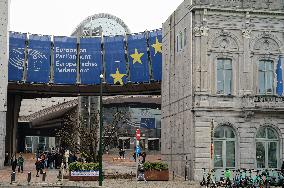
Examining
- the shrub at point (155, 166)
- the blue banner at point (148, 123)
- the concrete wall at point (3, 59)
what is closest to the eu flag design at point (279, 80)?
the shrub at point (155, 166)

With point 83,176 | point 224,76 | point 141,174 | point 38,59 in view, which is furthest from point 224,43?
point 38,59

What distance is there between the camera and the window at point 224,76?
40.9 metres

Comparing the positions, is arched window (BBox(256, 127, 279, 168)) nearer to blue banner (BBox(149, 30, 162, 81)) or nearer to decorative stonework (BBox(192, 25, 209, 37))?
decorative stonework (BBox(192, 25, 209, 37))

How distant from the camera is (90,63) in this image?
62.3 m

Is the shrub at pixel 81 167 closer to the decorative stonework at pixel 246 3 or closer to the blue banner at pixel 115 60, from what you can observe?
the decorative stonework at pixel 246 3

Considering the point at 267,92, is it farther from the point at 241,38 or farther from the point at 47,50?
the point at 47,50

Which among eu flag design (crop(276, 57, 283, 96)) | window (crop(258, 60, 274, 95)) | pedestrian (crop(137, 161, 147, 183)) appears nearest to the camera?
pedestrian (crop(137, 161, 147, 183))

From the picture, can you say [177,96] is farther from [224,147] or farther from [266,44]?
[266,44]

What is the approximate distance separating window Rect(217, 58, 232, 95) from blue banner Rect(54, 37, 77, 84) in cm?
2574

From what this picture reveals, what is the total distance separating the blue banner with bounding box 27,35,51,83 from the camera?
6056 centimetres

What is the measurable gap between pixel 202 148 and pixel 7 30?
2742 cm

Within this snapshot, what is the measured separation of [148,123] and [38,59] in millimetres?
49794

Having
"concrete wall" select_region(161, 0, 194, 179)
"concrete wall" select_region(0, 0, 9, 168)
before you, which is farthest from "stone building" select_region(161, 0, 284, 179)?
"concrete wall" select_region(0, 0, 9, 168)

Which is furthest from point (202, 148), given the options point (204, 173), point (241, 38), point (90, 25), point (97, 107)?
point (90, 25)
